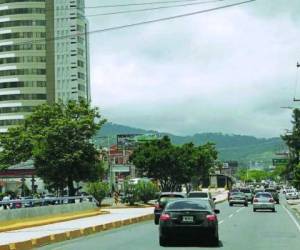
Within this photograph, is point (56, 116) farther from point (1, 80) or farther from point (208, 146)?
point (1, 80)

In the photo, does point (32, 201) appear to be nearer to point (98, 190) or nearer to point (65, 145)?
point (65, 145)

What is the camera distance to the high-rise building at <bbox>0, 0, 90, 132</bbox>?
144 meters

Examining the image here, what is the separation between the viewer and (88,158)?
180ft

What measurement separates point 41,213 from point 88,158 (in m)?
22.0

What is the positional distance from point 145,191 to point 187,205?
1678 inches

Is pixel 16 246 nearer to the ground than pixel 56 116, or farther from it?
nearer to the ground

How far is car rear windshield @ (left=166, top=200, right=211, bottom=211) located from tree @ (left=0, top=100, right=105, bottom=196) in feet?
110

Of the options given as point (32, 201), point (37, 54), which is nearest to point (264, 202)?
point (32, 201)

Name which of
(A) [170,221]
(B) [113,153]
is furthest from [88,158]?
(B) [113,153]

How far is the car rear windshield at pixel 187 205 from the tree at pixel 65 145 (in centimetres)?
3353

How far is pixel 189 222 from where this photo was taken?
64.1ft

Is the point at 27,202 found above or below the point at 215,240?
above

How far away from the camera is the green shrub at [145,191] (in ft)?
202

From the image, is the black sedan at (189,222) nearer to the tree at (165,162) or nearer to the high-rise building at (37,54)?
the tree at (165,162)
